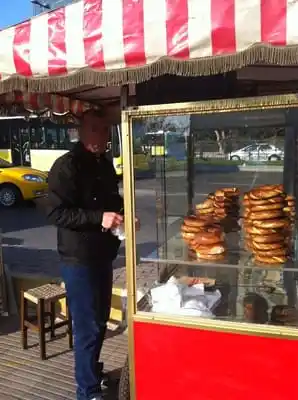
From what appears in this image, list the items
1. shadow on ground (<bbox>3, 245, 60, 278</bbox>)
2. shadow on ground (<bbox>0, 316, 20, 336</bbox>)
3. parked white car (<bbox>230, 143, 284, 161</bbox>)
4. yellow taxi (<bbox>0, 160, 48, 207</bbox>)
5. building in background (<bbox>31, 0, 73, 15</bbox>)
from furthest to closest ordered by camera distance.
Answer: yellow taxi (<bbox>0, 160, 48, 207</bbox>)
shadow on ground (<bbox>3, 245, 60, 278</bbox>)
shadow on ground (<bbox>0, 316, 20, 336</bbox>)
parked white car (<bbox>230, 143, 284, 161</bbox>)
building in background (<bbox>31, 0, 73, 15</bbox>)

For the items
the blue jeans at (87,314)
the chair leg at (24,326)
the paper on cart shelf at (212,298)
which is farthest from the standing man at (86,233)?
the chair leg at (24,326)

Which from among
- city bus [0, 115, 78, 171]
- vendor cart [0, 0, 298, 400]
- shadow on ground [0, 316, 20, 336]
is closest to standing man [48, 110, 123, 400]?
vendor cart [0, 0, 298, 400]

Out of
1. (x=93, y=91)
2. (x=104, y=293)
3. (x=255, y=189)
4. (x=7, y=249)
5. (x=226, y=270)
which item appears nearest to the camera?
(x=226, y=270)

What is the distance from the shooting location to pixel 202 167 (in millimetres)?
2936

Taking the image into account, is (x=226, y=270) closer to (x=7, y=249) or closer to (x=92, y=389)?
(x=92, y=389)

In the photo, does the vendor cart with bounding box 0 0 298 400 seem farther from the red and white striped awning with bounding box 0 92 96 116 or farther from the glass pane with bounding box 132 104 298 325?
the red and white striped awning with bounding box 0 92 96 116

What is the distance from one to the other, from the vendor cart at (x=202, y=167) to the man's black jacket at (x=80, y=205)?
31 centimetres

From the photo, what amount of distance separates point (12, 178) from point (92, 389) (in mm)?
10503

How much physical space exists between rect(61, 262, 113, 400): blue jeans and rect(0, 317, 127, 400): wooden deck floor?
0.35 meters

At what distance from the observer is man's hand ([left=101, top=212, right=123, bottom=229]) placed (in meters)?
2.38

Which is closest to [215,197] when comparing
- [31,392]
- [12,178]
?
[31,392]

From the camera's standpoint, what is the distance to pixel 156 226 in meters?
2.92

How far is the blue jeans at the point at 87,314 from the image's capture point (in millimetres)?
2631

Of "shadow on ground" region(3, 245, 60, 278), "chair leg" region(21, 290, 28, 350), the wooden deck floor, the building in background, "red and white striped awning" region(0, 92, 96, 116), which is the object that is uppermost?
the building in background
